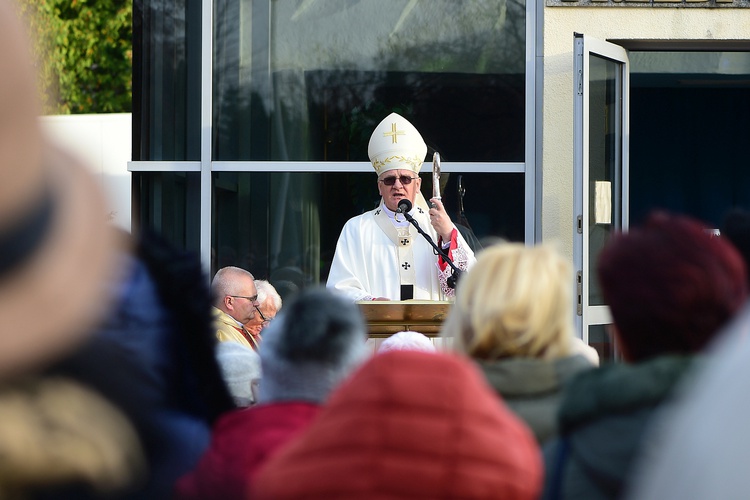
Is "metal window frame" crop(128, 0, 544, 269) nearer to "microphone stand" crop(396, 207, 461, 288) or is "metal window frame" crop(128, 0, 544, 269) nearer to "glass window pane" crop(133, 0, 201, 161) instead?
"glass window pane" crop(133, 0, 201, 161)

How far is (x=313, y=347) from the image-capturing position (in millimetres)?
2195

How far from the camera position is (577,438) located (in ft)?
6.39

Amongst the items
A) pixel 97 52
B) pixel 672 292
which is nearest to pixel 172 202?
pixel 672 292

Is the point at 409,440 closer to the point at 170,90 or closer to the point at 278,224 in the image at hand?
the point at 278,224

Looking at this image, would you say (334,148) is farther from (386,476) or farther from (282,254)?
(386,476)

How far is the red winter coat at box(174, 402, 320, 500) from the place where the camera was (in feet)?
6.31

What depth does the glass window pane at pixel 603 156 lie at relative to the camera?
7672 millimetres

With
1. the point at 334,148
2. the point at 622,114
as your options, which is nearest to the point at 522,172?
the point at 622,114

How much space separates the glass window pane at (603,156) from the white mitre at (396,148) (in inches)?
49.7

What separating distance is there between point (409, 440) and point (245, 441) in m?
0.51

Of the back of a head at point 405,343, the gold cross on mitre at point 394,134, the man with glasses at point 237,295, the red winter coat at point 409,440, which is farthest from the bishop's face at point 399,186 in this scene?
the red winter coat at point 409,440

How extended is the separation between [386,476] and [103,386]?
636 millimetres

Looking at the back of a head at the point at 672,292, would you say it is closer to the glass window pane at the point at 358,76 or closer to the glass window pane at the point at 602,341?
the glass window pane at the point at 602,341

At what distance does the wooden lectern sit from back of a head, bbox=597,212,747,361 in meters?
2.96
